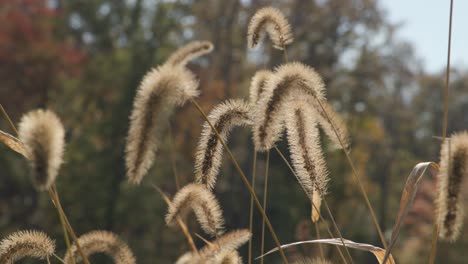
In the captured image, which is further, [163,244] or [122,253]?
[163,244]

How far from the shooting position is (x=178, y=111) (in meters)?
15.8

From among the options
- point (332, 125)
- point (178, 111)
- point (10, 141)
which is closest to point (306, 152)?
point (332, 125)

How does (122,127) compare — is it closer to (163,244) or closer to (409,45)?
(163,244)

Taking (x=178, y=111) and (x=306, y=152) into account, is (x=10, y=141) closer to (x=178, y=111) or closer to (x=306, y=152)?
(x=306, y=152)

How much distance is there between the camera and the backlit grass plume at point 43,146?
52.3 inches

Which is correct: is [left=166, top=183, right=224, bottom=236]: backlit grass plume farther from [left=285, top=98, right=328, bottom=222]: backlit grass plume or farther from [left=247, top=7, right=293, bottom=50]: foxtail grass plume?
[left=247, top=7, right=293, bottom=50]: foxtail grass plume

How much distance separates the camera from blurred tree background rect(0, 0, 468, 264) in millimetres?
12031

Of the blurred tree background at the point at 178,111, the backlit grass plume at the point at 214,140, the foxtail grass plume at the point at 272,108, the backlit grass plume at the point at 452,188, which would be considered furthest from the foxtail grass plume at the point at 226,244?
the blurred tree background at the point at 178,111

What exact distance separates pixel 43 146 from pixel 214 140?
28.1 inches

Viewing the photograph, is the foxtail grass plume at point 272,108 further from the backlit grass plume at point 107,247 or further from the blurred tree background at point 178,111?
the blurred tree background at point 178,111

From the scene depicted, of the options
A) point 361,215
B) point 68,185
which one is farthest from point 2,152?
point 361,215

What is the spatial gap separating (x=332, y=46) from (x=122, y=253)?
18271 millimetres

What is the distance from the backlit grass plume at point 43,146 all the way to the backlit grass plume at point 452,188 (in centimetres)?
91

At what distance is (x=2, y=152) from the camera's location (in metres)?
12.5
